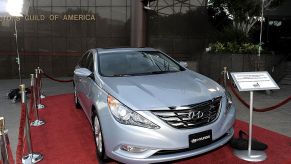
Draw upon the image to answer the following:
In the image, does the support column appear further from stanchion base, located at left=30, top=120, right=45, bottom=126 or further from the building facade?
stanchion base, located at left=30, top=120, right=45, bottom=126

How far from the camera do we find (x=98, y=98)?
5.00 metres

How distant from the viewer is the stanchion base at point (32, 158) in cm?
499

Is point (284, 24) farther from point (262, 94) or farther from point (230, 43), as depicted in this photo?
point (262, 94)

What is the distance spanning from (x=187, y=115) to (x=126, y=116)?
31.8 inches

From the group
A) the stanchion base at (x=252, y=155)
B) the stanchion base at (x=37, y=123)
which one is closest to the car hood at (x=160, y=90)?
the stanchion base at (x=252, y=155)

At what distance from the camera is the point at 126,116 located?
13.9ft

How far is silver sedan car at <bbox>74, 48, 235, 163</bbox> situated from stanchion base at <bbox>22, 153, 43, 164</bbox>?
3.42 feet

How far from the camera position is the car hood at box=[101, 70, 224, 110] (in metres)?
4.25

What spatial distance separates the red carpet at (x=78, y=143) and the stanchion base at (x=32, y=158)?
10 cm

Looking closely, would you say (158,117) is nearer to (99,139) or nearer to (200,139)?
(200,139)

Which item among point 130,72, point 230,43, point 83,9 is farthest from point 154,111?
point 83,9

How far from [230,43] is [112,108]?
10.3 metres

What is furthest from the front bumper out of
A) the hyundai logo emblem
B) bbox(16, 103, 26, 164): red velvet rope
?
bbox(16, 103, 26, 164): red velvet rope

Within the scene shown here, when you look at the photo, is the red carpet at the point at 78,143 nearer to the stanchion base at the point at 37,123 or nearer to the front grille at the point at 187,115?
the stanchion base at the point at 37,123
